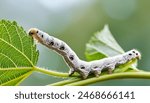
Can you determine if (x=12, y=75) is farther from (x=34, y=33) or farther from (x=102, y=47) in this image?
(x=102, y=47)

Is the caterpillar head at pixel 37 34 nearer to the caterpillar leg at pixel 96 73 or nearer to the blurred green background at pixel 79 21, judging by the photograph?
the caterpillar leg at pixel 96 73

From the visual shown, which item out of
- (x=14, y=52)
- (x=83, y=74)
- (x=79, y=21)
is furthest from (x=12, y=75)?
(x=79, y=21)

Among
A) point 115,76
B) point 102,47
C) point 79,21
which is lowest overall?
point 115,76

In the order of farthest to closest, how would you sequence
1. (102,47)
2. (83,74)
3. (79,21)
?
(79,21) < (102,47) < (83,74)

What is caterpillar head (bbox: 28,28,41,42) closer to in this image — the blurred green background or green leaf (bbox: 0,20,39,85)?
green leaf (bbox: 0,20,39,85)

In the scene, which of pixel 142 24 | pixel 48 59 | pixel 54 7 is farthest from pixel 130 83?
pixel 54 7

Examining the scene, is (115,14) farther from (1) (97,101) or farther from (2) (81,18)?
(1) (97,101)

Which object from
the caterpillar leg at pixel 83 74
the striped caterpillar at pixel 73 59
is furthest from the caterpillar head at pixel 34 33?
the caterpillar leg at pixel 83 74
